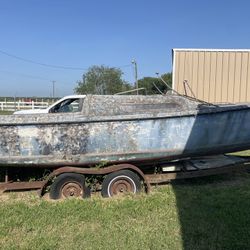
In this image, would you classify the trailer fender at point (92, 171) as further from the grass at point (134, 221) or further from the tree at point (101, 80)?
the tree at point (101, 80)

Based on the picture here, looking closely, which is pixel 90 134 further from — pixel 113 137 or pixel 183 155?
pixel 183 155

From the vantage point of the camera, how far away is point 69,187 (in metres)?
6.60

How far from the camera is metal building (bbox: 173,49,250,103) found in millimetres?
14336

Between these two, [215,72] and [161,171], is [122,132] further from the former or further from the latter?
[215,72]

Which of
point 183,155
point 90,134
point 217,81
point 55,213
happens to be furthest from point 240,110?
point 217,81

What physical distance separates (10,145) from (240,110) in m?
3.92

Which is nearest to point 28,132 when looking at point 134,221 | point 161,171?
point 134,221

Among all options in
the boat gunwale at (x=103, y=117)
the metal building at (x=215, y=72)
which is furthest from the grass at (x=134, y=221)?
the metal building at (x=215, y=72)

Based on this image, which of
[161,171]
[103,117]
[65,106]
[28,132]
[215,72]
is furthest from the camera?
[215,72]

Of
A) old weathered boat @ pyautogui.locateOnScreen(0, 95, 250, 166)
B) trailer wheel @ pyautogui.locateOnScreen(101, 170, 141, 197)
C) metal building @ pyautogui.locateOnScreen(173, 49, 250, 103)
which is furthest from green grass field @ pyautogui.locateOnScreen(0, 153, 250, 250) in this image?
metal building @ pyautogui.locateOnScreen(173, 49, 250, 103)

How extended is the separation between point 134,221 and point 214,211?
3.79 feet

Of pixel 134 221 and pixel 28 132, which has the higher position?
pixel 28 132

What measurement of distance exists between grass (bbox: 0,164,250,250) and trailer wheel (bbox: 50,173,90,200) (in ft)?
0.66

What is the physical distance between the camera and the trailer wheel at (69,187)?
21.4ft
